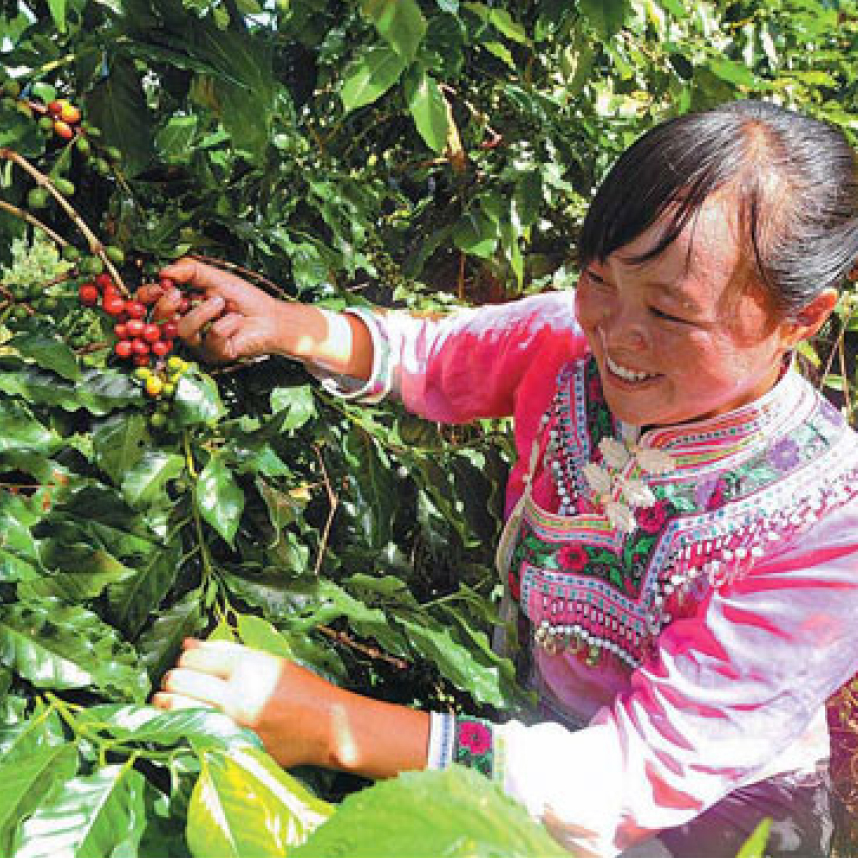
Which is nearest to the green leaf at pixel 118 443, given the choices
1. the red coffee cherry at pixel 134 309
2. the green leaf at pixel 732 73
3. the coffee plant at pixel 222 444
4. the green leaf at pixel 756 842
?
the coffee plant at pixel 222 444

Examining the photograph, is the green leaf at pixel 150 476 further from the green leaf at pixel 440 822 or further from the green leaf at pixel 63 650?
the green leaf at pixel 440 822

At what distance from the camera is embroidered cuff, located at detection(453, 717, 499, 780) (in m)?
1.04

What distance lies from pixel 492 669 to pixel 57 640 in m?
0.50

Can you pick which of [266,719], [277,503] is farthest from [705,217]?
[266,719]

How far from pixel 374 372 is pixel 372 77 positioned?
42 centimetres

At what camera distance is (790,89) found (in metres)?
2.40

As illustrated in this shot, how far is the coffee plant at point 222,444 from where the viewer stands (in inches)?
24.4

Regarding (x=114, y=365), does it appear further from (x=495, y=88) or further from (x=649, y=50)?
(x=649, y=50)

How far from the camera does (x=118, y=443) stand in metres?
0.99

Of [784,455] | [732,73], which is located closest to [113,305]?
[784,455]

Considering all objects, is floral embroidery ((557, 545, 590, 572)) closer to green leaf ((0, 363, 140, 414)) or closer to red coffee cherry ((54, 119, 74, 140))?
green leaf ((0, 363, 140, 414))

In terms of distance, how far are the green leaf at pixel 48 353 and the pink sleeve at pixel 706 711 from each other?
22.0 inches

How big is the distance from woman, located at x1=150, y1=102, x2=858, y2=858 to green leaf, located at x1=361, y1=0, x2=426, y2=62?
0.31m

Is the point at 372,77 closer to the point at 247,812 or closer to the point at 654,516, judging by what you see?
the point at 654,516
